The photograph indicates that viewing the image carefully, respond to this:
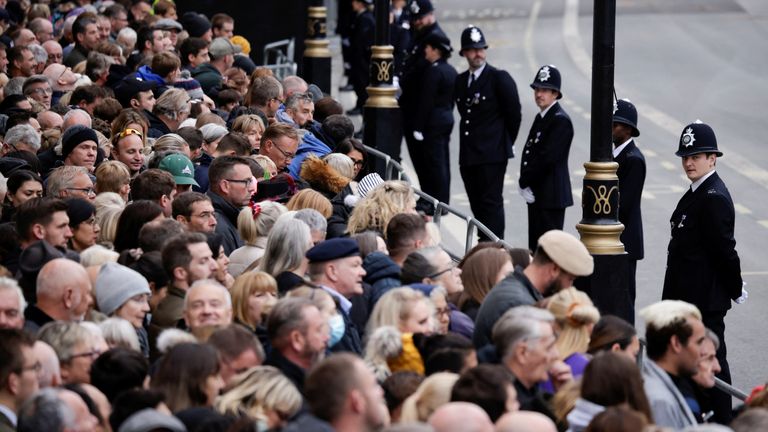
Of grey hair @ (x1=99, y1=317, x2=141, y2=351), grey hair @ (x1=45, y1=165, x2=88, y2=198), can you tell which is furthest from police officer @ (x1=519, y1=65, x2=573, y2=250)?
grey hair @ (x1=99, y1=317, x2=141, y2=351)

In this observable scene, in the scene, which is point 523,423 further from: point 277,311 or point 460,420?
point 277,311

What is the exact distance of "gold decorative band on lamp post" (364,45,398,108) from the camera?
58.7 ft

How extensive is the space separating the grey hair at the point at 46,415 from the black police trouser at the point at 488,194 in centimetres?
1045

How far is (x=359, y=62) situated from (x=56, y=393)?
1881 centimetres

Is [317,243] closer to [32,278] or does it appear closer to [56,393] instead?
[32,278]

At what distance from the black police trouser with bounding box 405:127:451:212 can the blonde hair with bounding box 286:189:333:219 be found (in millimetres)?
7653

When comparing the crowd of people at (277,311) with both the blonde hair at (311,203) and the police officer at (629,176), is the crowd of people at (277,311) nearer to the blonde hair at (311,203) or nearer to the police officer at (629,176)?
the blonde hair at (311,203)

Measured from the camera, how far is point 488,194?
17.3 meters

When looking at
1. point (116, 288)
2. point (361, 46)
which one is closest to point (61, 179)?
point (116, 288)

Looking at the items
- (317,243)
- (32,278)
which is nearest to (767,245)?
(317,243)

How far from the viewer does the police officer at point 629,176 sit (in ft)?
44.1

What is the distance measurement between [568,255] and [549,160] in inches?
239

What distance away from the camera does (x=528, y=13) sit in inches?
1682

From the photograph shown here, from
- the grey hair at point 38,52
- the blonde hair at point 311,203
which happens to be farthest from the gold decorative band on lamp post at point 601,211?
the grey hair at point 38,52
